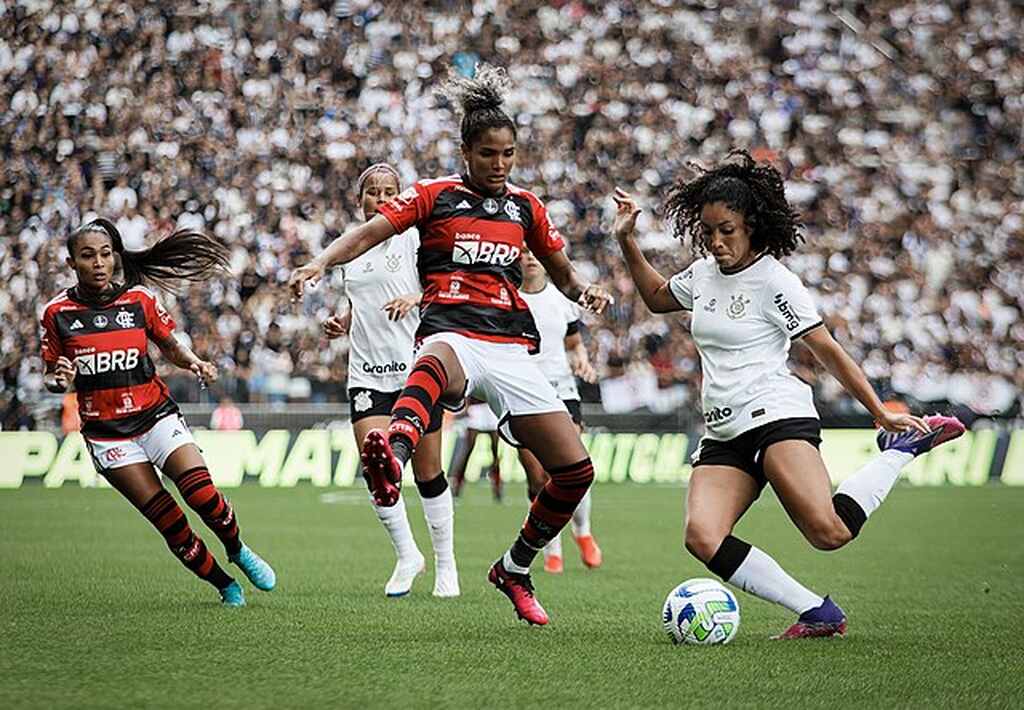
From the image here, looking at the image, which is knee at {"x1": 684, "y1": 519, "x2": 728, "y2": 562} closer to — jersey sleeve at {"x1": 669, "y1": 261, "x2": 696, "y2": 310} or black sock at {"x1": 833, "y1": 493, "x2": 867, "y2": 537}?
black sock at {"x1": 833, "y1": 493, "x2": 867, "y2": 537}

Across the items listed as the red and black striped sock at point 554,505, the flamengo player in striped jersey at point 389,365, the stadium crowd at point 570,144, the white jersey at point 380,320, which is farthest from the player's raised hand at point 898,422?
the stadium crowd at point 570,144

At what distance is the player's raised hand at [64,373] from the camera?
7.71m

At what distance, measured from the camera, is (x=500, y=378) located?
7219 mm

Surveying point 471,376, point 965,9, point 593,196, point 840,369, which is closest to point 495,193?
point 471,376

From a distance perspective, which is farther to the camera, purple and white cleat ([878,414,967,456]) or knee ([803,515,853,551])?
purple and white cleat ([878,414,967,456])

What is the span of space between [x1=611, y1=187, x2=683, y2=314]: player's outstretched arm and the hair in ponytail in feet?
8.25

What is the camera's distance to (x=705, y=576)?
34.6 feet

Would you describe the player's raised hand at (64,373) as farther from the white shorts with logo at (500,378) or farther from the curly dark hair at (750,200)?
the curly dark hair at (750,200)

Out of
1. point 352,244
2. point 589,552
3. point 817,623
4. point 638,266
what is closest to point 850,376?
point 817,623

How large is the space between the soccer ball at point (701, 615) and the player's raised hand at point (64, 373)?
319cm

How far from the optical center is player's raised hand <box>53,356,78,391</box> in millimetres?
7715

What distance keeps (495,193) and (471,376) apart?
911mm

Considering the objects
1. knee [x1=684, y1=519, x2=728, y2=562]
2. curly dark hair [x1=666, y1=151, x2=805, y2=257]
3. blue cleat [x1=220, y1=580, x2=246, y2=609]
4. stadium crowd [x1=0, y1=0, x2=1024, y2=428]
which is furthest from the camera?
stadium crowd [x1=0, y1=0, x2=1024, y2=428]

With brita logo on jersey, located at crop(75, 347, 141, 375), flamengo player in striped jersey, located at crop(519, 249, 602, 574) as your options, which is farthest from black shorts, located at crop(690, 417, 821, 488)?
flamengo player in striped jersey, located at crop(519, 249, 602, 574)
